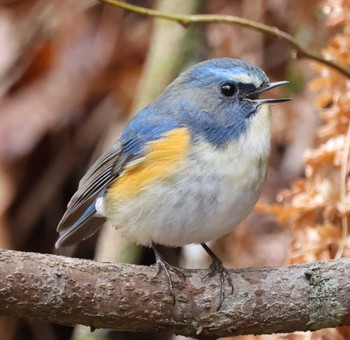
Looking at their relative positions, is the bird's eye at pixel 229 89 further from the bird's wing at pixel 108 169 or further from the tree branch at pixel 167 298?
the tree branch at pixel 167 298

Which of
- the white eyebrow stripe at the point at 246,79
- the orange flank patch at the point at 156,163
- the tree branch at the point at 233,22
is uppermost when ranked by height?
the tree branch at the point at 233,22

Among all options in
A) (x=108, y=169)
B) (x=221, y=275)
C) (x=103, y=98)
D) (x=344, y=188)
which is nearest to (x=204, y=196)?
(x=221, y=275)

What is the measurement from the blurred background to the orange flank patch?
1059 millimetres

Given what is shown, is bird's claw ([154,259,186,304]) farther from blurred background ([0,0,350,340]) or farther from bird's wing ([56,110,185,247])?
blurred background ([0,0,350,340])

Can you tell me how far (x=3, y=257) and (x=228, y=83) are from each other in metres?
0.95

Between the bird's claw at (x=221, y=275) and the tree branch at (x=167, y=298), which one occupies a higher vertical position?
the bird's claw at (x=221, y=275)

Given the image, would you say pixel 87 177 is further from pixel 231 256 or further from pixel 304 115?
pixel 304 115

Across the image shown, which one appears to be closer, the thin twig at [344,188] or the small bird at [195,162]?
the small bird at [195,162]

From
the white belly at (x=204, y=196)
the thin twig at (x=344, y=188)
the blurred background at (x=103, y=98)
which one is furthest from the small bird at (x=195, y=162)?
the blurred background at (x=103, y=98)

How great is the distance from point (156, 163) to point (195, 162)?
0.46 ft

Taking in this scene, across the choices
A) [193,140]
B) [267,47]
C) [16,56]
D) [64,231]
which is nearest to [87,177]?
[64,231]

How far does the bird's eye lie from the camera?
2613 millimetres

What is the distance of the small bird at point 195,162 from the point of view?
243 centimetres

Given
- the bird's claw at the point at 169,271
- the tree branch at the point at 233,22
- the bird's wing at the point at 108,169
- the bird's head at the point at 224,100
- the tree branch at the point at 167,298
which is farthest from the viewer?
the tree branch at the point at 233,22
